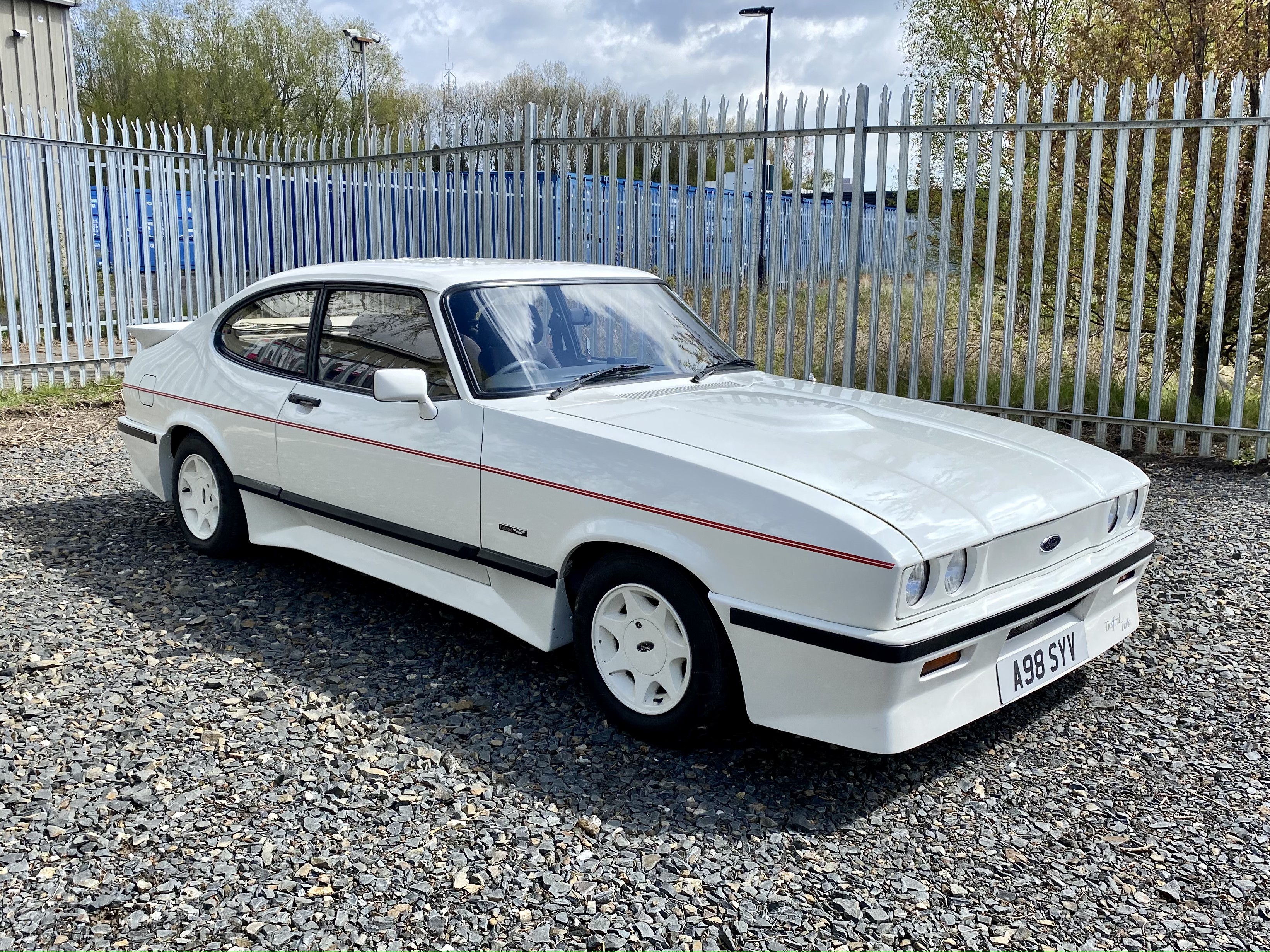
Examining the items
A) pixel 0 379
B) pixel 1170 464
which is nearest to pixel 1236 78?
pixel 1170 464

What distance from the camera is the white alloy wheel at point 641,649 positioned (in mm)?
3494

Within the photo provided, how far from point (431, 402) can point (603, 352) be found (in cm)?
76

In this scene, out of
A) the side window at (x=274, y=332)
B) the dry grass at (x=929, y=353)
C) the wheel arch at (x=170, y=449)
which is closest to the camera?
the side window at (x=274, y=332)

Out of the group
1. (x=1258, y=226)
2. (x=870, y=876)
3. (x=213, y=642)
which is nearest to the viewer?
(x=870, y=876)


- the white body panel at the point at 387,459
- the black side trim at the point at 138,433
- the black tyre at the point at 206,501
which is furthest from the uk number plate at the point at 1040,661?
the black side trim at the point at 138,433

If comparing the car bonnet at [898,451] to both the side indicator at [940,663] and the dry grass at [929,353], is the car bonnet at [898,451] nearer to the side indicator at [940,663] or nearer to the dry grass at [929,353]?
the side indicator at [940,663]

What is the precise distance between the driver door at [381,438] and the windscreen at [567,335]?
0.16 m

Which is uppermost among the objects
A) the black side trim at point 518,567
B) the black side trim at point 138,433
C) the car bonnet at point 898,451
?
the car bonnet at point 898,451

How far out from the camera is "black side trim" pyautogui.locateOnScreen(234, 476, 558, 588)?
12.8 ft

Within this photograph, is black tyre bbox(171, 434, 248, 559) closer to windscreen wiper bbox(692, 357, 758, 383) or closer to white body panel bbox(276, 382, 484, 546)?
white body panel bbox(276, 382, 484, 546)

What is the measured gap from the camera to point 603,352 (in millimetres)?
4508

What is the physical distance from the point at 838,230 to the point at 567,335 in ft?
14.5

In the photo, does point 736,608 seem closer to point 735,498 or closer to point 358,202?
point 735,498

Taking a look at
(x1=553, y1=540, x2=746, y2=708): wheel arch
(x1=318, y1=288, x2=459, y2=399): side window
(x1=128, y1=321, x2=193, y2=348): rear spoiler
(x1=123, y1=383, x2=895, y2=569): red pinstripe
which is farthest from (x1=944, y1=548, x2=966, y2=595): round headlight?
(x1=128, y1=321, x2=193, y2=348): rear spoiler
